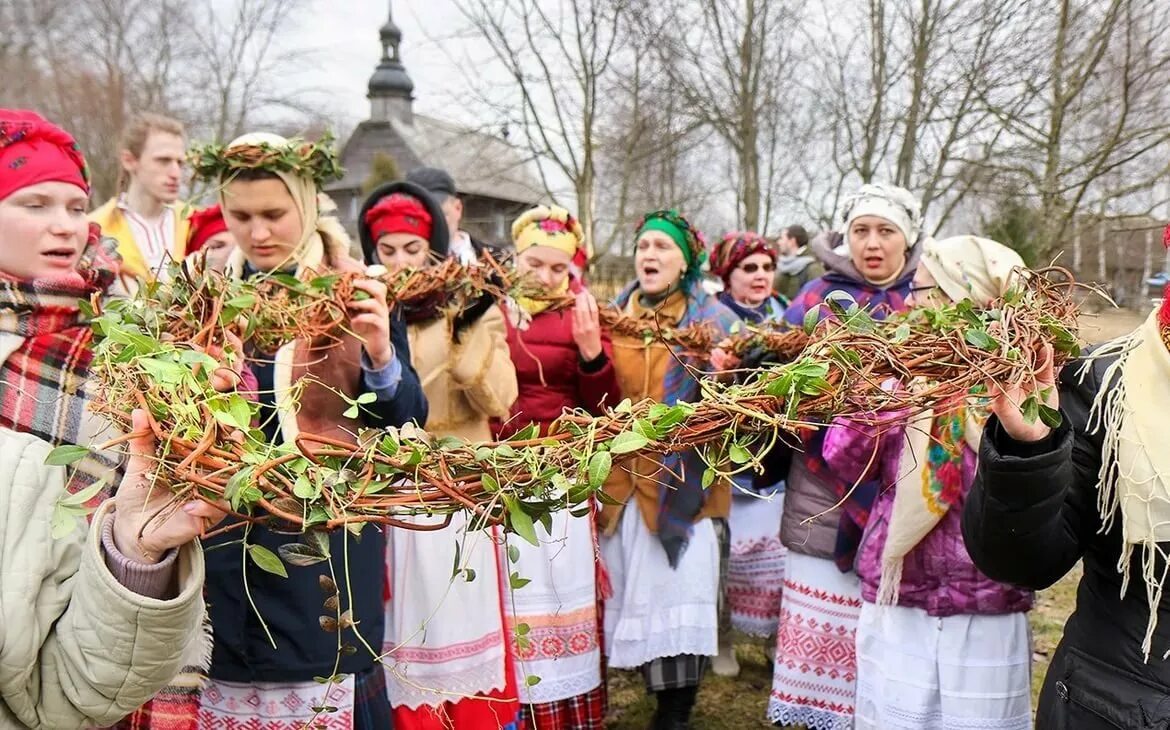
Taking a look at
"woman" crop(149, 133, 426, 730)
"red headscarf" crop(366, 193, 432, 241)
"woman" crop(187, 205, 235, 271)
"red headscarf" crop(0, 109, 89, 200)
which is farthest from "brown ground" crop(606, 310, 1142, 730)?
"red headscarf" crop(0, 109, 89, 200)

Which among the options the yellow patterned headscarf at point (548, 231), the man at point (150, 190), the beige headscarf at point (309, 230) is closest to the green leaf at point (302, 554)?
the beige headscarf at point (309, 230)

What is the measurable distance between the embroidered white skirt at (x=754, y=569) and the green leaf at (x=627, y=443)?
3158 millimetres

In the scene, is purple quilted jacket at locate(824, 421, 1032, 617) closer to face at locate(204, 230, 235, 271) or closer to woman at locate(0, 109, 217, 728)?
woman at locate(0, 109, 217, 728)

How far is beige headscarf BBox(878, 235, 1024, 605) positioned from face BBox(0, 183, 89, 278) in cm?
223

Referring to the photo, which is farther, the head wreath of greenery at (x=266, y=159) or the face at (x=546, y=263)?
the face at (x=546, y=263)

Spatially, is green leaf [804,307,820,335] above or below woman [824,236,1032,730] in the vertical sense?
above

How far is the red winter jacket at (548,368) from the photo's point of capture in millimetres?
3459

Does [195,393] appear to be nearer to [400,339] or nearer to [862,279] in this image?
[400,339]

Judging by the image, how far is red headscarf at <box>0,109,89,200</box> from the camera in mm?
1891

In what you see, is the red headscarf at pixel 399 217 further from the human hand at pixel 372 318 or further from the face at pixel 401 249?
the human hand at pixel 372 318

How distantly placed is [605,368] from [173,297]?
1.80m

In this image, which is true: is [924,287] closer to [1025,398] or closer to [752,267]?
[1025,398]

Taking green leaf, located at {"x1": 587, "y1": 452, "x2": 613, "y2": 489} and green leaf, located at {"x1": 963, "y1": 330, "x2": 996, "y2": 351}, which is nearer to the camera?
green leaf, located at {"x1": 587, "y1": 452, "x2": 613, "y2": 489}

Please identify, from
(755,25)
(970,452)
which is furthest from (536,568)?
(755,25)
